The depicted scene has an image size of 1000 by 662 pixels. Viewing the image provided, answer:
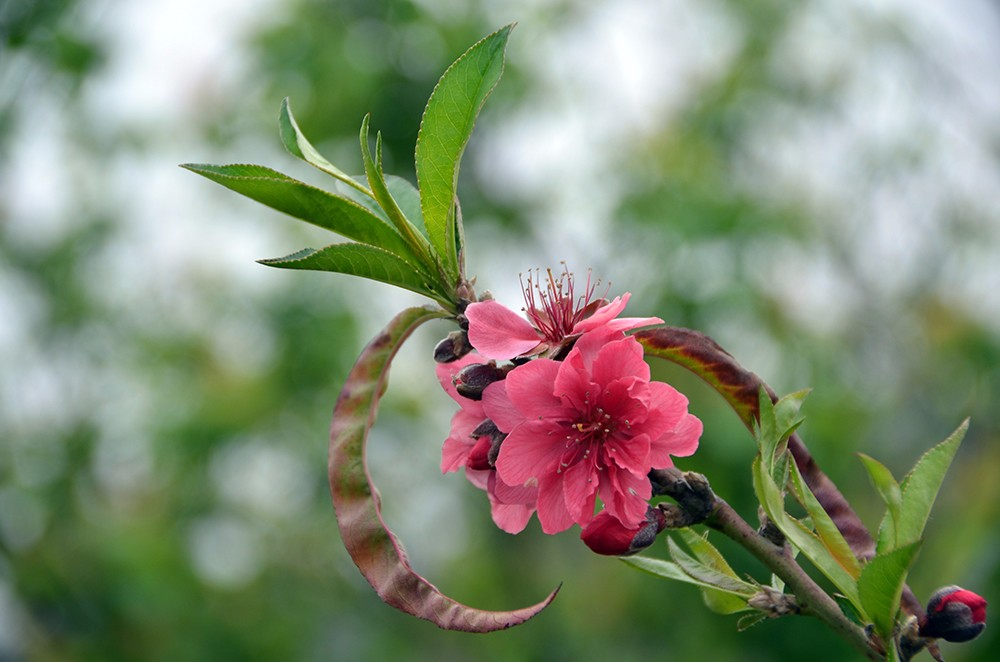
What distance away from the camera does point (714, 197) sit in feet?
15.0

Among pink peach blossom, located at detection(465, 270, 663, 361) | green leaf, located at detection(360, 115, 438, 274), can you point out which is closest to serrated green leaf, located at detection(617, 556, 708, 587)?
pink peach blossom, located at detection(465, 270, 663, 361)

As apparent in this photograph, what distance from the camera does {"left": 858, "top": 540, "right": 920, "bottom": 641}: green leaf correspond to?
2.36ft

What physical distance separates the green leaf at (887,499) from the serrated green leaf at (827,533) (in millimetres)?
27

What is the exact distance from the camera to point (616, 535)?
0.84 m

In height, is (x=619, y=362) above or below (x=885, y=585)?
above

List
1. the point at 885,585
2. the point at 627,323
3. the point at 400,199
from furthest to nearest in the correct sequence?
1. the point at 400,199
2. the point at 627,323
3. the point at 885,585

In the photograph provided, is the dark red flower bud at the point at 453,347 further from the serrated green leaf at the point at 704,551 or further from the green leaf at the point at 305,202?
the serrated green leaf at the point at 704,551

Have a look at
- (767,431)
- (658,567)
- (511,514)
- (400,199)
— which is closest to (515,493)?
Result: (511,514)

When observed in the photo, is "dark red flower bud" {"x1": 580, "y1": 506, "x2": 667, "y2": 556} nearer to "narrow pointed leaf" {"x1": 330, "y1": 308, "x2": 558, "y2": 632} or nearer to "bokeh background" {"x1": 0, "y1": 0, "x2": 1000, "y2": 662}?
"narrow pointed leaf" {"x1": 330, "y1": 308, "x2": 558, "y2": 632}

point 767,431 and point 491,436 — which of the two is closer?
point 767,431

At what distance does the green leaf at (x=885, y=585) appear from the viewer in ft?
2.36

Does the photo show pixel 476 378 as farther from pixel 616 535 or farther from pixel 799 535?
pixel 799 535

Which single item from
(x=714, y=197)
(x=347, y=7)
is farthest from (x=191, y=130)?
(x=714, y=197)

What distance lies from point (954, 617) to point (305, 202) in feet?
2.22
